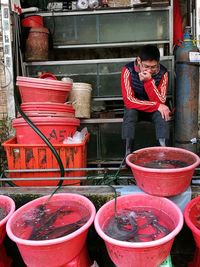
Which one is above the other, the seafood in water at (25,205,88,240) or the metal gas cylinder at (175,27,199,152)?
the metal gas cylinder at (175,27,199,152)

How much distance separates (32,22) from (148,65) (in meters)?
2.54

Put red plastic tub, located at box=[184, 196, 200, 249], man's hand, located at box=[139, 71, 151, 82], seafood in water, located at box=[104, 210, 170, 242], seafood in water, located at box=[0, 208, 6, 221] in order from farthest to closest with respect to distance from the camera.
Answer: man's hand, located at box=[139, 71, 151, 82], seafood in water, located at box=[0, 208, 6, 221], red plastic tub, located at box=[184, 196, 200, 249], seafood in water, located at box=[104, 210, 170, 242]

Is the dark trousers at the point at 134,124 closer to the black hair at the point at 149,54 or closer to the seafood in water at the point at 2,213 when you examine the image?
the black hair at the point at 149,54

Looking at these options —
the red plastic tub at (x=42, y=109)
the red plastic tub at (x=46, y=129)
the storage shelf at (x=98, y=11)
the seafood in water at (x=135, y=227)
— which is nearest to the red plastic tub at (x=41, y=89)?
the red plastic tub at (x=42, y=109)

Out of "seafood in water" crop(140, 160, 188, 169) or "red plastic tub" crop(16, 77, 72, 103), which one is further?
"red plastic tub" crop(16, 77, 72, 103)

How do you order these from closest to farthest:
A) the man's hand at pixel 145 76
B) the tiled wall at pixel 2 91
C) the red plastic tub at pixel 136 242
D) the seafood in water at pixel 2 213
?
the red plastic tub at pixel 136 242 → the seafood in water at pixel 2 213 → the man's hand at pixel 145 76 → the tiled wall at pixel 2 91

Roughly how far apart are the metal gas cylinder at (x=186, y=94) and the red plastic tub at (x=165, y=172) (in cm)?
119

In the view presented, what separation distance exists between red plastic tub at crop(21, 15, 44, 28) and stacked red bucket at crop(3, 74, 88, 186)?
1783 mm

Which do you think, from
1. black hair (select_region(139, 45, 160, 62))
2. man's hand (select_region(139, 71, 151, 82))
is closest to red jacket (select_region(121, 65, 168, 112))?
man's hand (select_region(139, 71, 151, 82))

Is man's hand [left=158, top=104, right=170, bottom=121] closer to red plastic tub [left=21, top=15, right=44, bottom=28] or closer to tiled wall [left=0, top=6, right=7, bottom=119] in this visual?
tiled wall [left=0, top=6, right=7, bottom=119]

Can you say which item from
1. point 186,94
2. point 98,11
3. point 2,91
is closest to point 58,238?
point 186,94

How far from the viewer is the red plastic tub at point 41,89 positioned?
134 inches

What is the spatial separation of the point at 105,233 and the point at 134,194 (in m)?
0.55

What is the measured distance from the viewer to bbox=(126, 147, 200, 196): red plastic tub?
2373 millimetres
